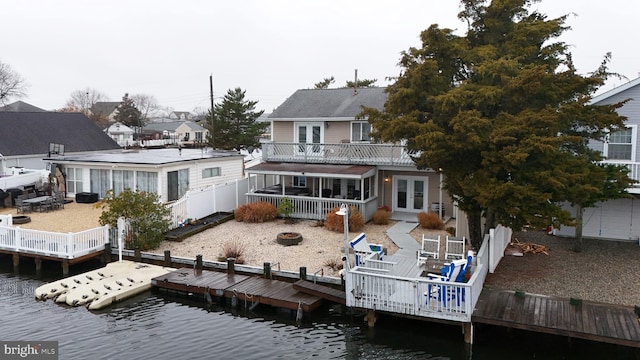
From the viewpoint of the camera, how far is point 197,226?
22.4 meters

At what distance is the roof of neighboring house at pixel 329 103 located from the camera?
27109mm

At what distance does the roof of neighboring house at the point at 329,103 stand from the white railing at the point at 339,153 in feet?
6.45

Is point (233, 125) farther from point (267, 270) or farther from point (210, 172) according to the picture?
point (267, 270)

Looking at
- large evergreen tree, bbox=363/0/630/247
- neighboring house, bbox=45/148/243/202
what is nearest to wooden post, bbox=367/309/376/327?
large evergreen tree, bbox=363/0/630/247

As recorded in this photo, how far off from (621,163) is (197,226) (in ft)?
55.3

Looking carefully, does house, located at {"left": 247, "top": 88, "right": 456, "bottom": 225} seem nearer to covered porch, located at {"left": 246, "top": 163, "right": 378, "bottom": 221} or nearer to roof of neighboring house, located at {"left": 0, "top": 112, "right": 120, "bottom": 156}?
covered porch, located at {"left": 246, "top": 163, "right": 378, "bottom": 221}

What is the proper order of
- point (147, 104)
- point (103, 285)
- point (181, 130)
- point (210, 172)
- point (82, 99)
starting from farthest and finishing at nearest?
point (147, 104)
point (82, 99)
point (181, 130)
point (210, 172)
point (103, 285)

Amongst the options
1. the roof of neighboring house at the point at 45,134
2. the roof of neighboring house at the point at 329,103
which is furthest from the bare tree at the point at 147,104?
the roof of neighboring house at the point at 329,103

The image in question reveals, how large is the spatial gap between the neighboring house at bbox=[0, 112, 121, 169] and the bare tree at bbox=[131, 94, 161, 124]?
295 feet

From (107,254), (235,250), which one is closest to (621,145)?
(235,250)

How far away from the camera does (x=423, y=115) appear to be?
52.7 feet

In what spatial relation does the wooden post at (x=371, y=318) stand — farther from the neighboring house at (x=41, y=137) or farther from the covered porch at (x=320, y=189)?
the neighboring house at (x=41, y=137)

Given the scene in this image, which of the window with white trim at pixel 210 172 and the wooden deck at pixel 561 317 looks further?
the window with white trim at pixel 210 172

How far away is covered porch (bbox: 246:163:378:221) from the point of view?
922 inches
